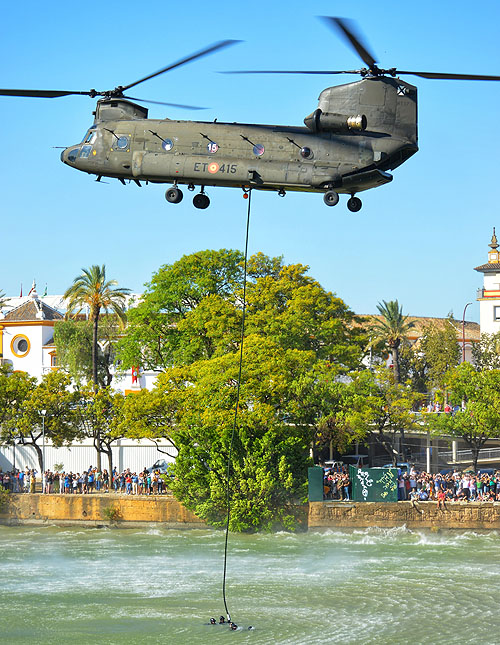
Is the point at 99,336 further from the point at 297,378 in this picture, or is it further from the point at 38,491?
the point at 297,378

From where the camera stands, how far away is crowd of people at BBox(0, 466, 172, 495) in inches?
2277

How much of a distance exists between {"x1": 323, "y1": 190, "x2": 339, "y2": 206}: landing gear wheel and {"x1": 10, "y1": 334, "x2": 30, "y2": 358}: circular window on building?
217 feet

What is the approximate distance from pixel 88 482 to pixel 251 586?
18.5 m

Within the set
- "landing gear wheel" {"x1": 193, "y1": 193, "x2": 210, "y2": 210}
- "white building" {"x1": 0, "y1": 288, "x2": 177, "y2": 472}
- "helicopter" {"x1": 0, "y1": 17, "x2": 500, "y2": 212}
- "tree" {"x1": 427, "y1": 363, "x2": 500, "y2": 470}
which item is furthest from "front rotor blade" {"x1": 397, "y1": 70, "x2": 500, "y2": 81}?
"white building" {"x1": 0, "y1": 288, "x2": 177, "y2": 472}

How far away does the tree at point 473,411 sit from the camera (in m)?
56.8

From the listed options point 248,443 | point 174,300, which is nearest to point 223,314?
point 174,300

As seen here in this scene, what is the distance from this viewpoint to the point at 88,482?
5962cm

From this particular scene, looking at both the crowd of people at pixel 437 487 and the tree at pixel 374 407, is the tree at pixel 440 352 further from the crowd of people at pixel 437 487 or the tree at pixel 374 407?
the crowd of people at pixel 437 487

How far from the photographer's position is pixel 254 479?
5372 centimetres

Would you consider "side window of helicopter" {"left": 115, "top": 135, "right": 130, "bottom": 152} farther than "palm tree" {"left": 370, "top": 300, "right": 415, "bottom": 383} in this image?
No

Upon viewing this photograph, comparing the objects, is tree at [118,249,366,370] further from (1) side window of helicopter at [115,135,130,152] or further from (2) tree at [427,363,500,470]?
(1) side window of helicopter at [115,135,130,152]

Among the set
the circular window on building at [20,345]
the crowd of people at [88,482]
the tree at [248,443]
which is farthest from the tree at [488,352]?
the circular window on building at [20,345]

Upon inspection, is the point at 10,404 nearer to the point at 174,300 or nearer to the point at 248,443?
the point at 174,300

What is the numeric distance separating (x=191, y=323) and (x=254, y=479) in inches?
457
